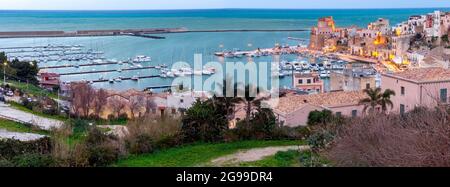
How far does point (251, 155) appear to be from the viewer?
8.12 m

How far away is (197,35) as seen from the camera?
77938mm

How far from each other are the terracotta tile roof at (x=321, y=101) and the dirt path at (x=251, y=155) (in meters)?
5.79

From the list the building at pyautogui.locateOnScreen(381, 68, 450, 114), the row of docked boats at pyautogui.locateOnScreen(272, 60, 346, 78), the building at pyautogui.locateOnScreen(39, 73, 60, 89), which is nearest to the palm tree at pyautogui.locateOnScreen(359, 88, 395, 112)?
the building at pyautogui.locateOnScreen(381, 68, 450, 114)

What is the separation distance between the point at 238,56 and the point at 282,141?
1728 inches

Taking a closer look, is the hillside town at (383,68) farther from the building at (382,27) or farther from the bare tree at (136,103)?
the bare tree at (136,103)

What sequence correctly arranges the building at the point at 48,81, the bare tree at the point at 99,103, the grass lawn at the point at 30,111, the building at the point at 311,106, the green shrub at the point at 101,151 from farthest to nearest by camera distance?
the building at the point at 48,81 < the bare tree at the point at 99,103 < the grass lawn at the point at 30,111 < the building at the point at 311,106 < the green shrub at the point at 101,151

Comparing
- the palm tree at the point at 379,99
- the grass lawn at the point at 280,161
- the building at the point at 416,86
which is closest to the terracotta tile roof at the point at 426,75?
the building at the point at 416,86

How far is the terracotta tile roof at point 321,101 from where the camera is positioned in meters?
14.7

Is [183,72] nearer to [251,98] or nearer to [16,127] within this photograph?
[16,127]

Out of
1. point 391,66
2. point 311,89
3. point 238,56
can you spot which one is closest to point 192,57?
point 238,56

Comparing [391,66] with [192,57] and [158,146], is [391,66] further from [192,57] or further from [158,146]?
[158,146]

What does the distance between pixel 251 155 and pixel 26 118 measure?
796 cm
